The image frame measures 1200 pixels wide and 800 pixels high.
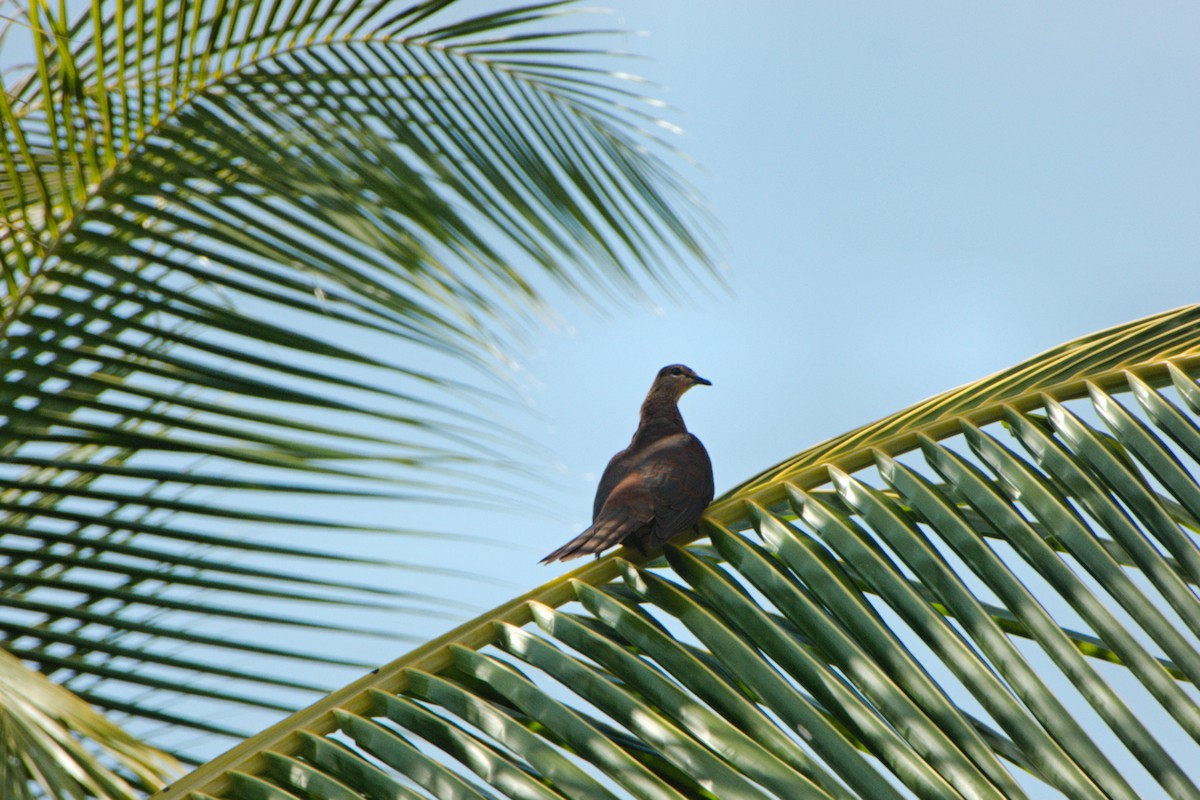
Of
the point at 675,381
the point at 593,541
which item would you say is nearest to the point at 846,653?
the point at 593,541

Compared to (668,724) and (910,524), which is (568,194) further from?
(668,724)

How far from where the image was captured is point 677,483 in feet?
7.79

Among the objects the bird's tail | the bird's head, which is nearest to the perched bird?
the bird's tail

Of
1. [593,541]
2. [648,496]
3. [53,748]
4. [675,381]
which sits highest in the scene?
[675,381]

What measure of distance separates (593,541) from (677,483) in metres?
0.29

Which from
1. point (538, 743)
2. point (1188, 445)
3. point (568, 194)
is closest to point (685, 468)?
point (568, 194)

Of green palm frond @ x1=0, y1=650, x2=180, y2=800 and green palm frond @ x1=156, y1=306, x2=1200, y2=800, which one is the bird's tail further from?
green palm frond @ x1=0, y1=650, x2=180, y2=800

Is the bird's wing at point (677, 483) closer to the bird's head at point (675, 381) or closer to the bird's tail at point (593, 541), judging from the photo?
the bird's tail at point (593, 541)

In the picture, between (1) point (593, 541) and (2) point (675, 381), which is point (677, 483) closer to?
(1) point (593, 541)

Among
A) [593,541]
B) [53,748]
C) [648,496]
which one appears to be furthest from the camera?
[648,496]

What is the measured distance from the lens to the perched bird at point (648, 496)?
6.97 feet

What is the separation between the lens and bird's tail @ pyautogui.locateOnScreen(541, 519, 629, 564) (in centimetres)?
210

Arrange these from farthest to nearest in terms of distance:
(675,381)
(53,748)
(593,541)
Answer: (675,381)
(593,541)
(53,748)

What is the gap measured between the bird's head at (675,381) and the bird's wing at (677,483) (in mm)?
1094
